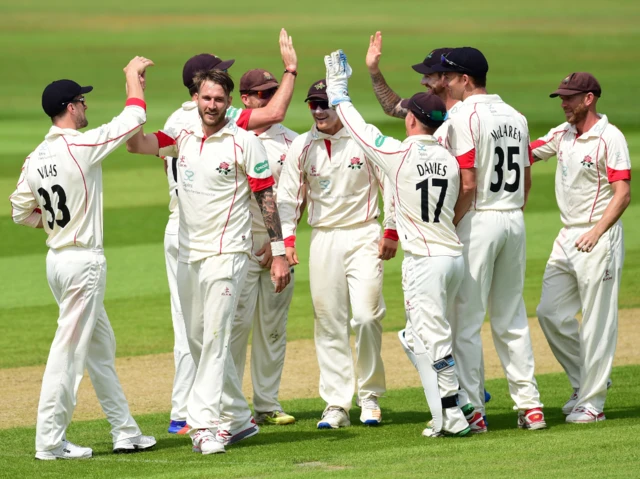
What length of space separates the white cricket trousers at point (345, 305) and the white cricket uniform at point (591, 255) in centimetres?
120

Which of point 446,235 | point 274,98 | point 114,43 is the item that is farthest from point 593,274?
point 114,43

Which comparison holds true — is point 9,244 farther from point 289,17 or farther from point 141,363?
point 289,17

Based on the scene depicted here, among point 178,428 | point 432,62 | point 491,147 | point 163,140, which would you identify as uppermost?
point 432,62

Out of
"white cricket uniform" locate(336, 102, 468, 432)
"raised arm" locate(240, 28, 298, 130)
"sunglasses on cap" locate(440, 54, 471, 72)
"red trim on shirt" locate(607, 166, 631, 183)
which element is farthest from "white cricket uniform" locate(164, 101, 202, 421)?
"red trim on shirt" locate(607, 166, 631, 183)

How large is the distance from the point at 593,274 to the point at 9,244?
9.59 meters

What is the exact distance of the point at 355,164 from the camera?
7.56 m

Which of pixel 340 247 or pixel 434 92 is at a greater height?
pixel 434 92

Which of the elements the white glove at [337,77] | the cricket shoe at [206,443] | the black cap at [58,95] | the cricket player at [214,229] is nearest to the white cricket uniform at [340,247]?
the white glove at [337,77]

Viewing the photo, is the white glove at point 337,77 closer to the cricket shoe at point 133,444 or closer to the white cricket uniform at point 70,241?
the white cricket uniform at point 70,241

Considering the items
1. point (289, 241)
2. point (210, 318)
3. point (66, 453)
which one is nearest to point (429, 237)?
point (289, 241)

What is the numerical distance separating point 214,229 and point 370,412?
1.77 m

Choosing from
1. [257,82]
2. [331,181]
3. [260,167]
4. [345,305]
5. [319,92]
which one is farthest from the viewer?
[257,82]

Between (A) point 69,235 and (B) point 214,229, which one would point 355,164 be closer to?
(B) point 214,229

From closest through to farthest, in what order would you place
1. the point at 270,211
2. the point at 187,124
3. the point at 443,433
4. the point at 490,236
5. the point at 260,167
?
1. the point at 260,167
2. the point at 270,211
3. the point at 443,433
4. the point at 490,236
5. the point at 187,124
